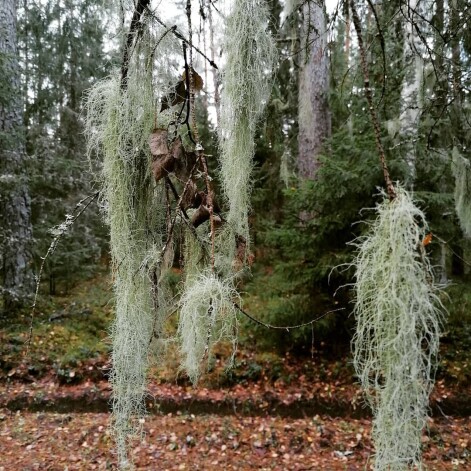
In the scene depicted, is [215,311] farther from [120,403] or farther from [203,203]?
[120,403]

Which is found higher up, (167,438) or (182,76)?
(182,76)

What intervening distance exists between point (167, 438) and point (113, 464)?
0.65 m

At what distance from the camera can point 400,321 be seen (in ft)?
2.55

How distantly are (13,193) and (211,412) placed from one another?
4.46m

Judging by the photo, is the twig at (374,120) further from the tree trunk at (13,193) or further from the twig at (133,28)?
the tree trunk at (13,193)

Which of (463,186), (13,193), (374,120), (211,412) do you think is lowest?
(211,412)

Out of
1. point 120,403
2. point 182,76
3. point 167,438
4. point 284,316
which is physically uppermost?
point 182,76

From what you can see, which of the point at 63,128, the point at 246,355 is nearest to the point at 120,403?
the point at 246,355

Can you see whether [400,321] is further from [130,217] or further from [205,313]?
[130,217]

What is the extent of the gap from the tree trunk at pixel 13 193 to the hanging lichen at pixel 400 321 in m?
5.97

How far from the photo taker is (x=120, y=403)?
1.29 m

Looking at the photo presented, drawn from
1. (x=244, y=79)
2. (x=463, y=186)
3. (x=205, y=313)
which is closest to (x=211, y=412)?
(x=463, y=186)

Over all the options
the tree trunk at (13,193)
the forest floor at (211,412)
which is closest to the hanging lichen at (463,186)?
the forest floor at (211,412)

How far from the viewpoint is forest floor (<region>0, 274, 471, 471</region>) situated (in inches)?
147
